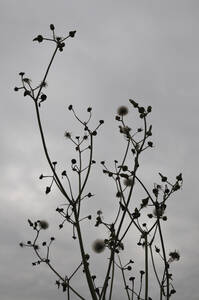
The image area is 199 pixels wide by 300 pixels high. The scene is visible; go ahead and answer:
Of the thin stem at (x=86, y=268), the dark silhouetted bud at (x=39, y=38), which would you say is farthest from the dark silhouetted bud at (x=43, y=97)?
the thin stem at (x=86, y=268)

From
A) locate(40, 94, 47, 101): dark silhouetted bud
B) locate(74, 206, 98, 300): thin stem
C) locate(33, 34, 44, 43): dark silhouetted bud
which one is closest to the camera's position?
locate(74, 206, 98, 300): thin stem

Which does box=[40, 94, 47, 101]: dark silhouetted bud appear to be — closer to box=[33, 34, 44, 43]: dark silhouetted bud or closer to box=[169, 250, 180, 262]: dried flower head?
box=[33, 34, 44, 43]: dark silhouetted bud

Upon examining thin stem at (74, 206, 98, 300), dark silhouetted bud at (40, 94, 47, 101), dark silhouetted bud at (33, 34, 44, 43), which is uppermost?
dark silhouetted bud at (33, 34, 44, 43)

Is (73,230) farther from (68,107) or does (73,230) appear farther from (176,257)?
(68,107)

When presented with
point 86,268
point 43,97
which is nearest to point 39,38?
point 43,97

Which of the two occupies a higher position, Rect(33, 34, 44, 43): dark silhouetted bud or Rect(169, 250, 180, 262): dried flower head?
Rect(33, 34, 44, 43): dark silhouetted bud

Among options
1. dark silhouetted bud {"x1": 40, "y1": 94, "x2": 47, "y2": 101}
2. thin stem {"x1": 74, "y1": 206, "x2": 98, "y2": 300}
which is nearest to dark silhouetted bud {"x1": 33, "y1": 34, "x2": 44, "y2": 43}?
dark silhouetted bud {"x1": 40, "y1": 94, "x2": 47, "y2": 101}

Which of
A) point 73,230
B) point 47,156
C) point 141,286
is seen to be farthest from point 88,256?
point 47,156

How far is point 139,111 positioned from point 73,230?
7.19 feet

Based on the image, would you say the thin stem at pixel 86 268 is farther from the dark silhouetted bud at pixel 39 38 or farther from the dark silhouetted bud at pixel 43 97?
the dark silhouetted bud at pixel 39 38

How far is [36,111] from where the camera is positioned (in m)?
5.97

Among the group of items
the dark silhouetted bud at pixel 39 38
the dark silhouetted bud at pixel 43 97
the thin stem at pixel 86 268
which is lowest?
the thin stem at pixel 86 268

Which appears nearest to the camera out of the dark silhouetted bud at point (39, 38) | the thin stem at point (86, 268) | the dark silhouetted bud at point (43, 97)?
the thin stem at point (86, 268)

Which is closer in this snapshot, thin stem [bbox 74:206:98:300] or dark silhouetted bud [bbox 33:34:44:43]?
thin stem [bbox 74:206:98:300]
